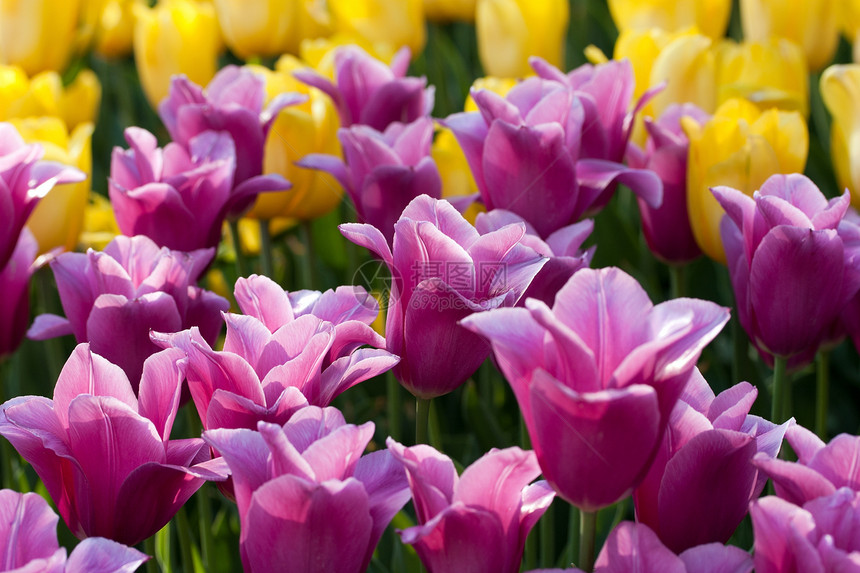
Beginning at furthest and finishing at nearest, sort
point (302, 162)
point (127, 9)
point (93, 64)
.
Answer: point (93, 64), point (127, 9), point (302, 162)

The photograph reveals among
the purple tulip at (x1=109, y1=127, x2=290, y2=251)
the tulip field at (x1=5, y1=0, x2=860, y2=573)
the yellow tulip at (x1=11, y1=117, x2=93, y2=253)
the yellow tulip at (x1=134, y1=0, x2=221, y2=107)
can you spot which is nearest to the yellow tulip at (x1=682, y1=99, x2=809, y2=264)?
the tulip field at (x1=5, y1=0, x2=860, y2=573)

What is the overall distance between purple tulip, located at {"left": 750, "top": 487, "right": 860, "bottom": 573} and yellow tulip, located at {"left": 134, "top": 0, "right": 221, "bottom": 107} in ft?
4.74

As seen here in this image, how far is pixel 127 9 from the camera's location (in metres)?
2.30

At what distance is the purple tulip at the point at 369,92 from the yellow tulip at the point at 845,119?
1.60 ft

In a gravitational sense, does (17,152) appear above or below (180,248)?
above

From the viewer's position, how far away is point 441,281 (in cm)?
61

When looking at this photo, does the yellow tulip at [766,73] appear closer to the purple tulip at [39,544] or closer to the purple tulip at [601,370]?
the purple tulip at [601,370]

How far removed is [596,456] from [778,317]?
347 mm

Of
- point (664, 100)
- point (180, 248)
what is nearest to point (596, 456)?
point (180, 248)

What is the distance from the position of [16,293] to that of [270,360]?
1.60 ft

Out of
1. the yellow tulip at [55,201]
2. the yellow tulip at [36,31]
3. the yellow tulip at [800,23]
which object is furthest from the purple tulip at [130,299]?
the yellow tulip at [800,23]

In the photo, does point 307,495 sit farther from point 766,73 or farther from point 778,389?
point 766,73

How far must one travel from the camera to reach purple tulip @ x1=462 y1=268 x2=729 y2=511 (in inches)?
19.3

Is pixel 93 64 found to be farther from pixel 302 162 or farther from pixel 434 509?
pixel 434 509
